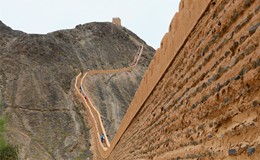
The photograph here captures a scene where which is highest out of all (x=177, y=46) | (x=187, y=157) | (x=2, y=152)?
(x=177, y=46)

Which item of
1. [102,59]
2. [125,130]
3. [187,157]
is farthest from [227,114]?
[102,59]

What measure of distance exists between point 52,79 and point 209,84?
36.0 meters

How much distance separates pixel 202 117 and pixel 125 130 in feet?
32.7

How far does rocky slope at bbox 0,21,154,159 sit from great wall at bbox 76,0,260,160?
22.1 m

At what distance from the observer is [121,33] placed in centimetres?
5778

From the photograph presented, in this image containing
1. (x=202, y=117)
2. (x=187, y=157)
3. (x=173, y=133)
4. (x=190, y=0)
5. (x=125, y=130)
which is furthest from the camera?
(x=125, y=130)

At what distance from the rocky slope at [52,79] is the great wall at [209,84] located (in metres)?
22.1

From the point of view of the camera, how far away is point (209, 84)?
4469 millimetres

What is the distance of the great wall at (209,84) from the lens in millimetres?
3277

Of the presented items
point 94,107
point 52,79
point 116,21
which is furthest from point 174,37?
point 116,21

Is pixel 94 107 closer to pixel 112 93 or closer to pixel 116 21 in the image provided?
pixel 112 93

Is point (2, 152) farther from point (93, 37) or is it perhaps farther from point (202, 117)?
point (93, 37)

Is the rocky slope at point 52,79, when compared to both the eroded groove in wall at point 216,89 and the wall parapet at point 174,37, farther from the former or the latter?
the eroded groove in wall at point 216,89

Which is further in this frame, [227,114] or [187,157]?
[187,157]
